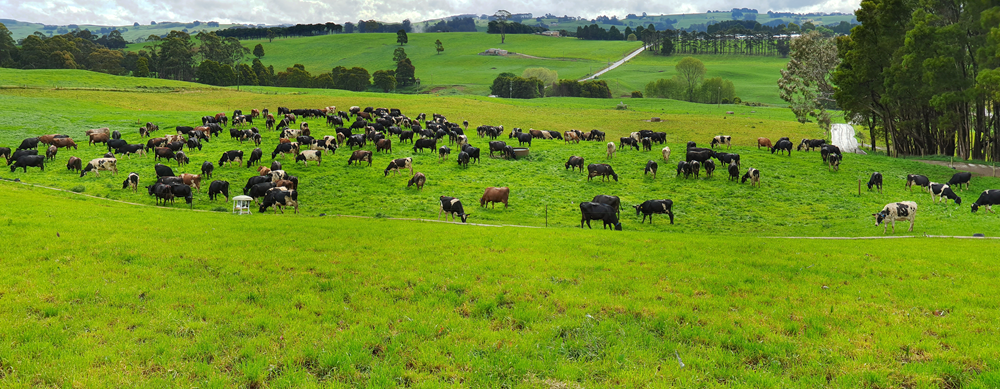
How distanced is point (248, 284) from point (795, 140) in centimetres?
6820

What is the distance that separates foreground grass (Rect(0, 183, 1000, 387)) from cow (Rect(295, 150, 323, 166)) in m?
21.5

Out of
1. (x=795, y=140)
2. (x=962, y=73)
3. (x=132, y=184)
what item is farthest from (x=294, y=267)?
(x=795, y=140)

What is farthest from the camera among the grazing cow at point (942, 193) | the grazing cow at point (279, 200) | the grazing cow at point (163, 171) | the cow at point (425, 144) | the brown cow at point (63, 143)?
the cow at point (425, 144)

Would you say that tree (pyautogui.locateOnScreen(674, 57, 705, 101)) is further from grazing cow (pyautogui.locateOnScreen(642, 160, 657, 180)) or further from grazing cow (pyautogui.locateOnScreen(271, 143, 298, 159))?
grazing cow (pyautogui.locateOnScreen(271, 143, 298, 159))

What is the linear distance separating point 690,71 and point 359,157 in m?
121

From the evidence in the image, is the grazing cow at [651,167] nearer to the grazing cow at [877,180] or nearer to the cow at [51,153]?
the grazing cow at [877,180]

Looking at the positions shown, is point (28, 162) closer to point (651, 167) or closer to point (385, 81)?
point (651, 167)

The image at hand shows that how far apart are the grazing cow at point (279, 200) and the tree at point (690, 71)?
12498 cm

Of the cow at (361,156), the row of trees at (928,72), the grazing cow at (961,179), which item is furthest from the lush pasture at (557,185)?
the row of trees at (928,72)

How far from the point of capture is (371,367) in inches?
310

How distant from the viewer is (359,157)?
37.9m

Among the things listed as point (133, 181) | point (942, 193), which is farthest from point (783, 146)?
point (133, 181)

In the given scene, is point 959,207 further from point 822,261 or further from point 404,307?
point 404,307

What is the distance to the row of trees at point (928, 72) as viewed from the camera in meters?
38.8
